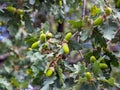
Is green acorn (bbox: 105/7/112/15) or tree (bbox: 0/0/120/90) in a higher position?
green acorn (bbox: 105/7/112/15)

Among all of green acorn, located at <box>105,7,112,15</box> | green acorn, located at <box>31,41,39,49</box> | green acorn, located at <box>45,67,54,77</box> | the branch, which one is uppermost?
green acorn, located at <box>105,7,112,15</box>

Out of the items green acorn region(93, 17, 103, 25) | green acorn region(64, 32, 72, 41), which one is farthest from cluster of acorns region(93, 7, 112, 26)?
green acorn region(64, 32, 72, 41)

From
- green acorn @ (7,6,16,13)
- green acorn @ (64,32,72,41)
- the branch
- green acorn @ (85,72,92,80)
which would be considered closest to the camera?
green acorn @ (85,72,92,80)

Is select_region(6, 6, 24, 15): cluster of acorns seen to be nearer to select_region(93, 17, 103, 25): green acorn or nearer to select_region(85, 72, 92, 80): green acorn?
select_region(93, 17, 103, 25): green acorn

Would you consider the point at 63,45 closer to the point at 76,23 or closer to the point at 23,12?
the point at 76,23

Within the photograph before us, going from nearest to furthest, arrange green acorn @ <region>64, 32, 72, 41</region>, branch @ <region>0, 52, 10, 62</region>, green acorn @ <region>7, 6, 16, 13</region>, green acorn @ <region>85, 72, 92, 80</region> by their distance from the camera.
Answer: green acorn @ <region>85, 72, 92, 80</region>
green acorn @ <region>64, 32, 72, 41</region>
green acorn @ <region>7, 6, 16, 13</region>
branch @ <region>0, 52, 10, 62</region>

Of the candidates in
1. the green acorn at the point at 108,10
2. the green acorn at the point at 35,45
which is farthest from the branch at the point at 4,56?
the green acorn at the point at 108,10

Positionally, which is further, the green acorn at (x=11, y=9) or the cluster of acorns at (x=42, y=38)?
the green acorn at (x=11, y=9)

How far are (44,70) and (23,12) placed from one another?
22.8 inches

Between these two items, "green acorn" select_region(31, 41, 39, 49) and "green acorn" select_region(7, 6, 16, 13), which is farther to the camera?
"green acorn" select_region(7, 6, 16, 13)

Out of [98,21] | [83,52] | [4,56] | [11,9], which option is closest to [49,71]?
[98,21]

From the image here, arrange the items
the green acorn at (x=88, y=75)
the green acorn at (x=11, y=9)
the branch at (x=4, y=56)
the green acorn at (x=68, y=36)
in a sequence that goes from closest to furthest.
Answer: the green acorn at (x=88, y=75)
the green acorn at (x=68, y=36)
the green acorn at (x=11, y=9)
the branch at (x=4, y=56)

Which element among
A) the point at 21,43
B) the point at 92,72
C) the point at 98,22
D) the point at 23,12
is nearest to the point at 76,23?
the point at 98,22

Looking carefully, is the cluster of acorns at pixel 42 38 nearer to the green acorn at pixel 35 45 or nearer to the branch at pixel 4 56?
the green acorn at pixel 35 45
